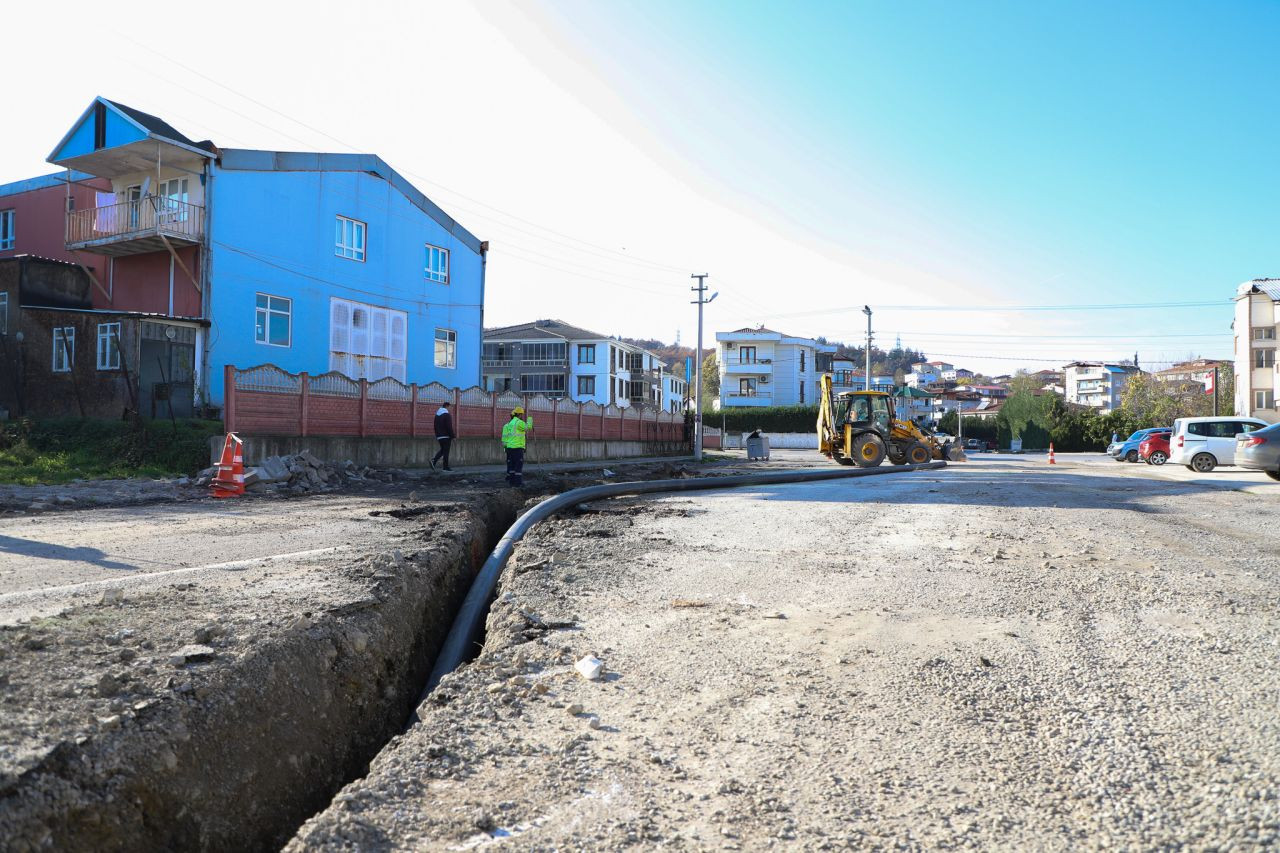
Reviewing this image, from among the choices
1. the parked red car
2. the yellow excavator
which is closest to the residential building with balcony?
the parked red car

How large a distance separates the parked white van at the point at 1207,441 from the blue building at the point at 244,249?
2505 centimetres

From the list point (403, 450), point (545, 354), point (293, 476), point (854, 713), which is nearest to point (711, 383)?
point (545, 354)

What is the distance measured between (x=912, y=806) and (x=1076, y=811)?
54 centimetres

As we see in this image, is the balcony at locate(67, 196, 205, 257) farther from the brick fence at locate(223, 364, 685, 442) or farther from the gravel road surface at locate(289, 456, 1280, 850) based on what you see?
the gravel road surface at locate(289, 456, 1280, 850)

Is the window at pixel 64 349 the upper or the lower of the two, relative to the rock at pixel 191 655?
upper

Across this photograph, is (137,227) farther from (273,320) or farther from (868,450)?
(868,450)

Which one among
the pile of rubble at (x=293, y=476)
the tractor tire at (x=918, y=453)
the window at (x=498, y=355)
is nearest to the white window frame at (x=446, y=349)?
the pile of rubble at (x=293, y=476)

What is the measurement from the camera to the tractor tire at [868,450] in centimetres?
2538

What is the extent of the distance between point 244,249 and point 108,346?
4470 millimetres

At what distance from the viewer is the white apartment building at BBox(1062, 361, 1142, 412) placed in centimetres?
11669

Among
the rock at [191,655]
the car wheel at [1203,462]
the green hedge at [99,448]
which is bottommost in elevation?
the rock at [191,655]

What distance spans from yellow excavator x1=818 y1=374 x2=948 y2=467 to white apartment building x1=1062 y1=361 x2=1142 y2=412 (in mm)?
99305

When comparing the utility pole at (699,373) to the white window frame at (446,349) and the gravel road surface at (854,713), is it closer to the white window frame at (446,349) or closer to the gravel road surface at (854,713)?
the white window frame at (446,349)

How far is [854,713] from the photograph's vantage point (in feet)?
12.3
